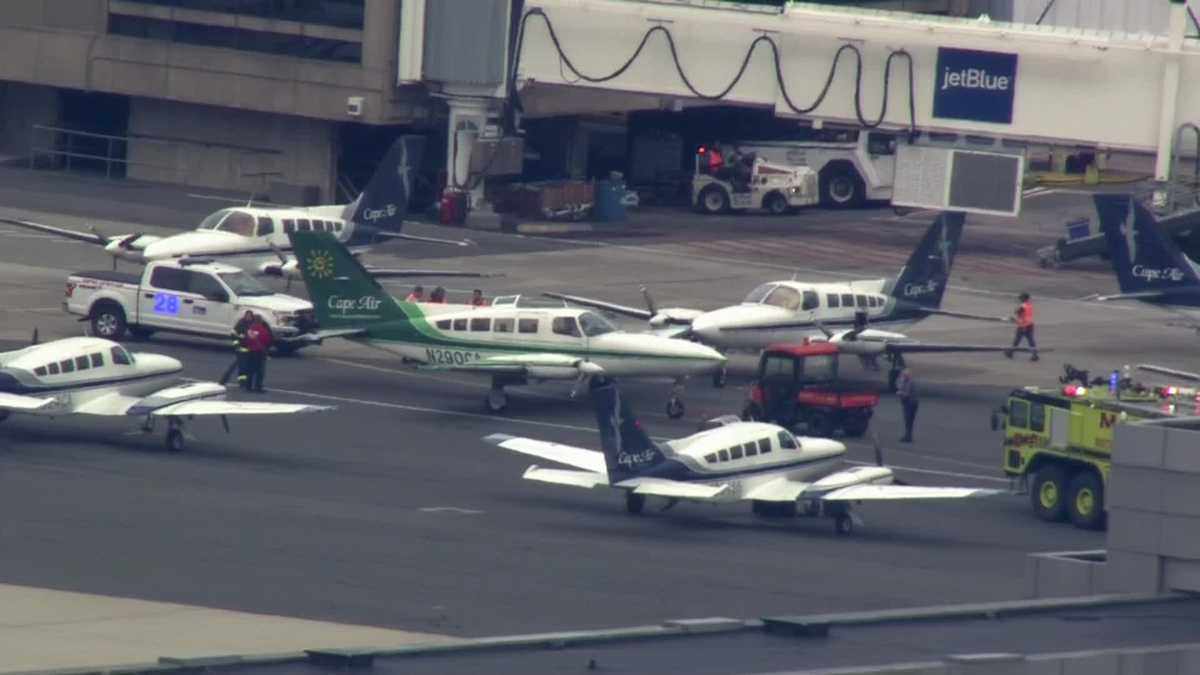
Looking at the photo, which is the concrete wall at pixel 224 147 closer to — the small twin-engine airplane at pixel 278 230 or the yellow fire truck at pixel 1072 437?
the small twin-engine airplane at pixel 278 230

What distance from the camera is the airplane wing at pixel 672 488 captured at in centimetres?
3625

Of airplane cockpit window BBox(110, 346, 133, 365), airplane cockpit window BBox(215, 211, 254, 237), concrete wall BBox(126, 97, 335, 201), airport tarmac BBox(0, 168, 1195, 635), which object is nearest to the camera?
airport tarmac BBox(0, 168, 1195, 635)

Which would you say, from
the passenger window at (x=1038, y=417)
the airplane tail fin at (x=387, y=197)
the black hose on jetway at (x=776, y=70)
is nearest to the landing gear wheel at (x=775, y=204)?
the black hose on jetway at (x=776, y=70)

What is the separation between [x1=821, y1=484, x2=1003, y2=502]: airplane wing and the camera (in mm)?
36375

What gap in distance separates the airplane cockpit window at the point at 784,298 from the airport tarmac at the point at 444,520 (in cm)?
231

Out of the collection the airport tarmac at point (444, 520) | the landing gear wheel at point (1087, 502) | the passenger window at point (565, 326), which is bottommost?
the airport tarmac at point (444, 520)

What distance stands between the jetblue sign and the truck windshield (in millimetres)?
19299

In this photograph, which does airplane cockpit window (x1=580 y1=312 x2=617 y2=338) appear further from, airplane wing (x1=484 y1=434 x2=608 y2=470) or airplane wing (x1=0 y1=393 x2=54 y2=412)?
airplane wing (x1=0 y1=393 x2=54 y2=412)

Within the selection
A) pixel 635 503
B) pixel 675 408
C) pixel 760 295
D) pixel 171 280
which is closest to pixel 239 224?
pixel 171 280

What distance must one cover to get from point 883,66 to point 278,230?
1624cm

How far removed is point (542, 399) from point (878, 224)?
34.0 meters

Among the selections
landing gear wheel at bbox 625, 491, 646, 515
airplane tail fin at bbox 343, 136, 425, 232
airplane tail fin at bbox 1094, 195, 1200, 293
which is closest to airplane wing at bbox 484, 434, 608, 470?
landing gear wheel at bbox 625, 491, 646, 515

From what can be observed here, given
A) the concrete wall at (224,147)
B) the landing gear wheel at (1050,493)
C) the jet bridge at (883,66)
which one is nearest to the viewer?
the landing gear wheel at (1050,493)

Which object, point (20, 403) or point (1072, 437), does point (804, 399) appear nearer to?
point (1072, 437)
